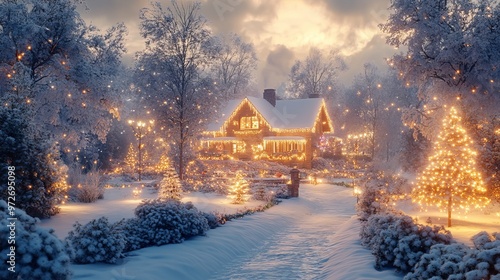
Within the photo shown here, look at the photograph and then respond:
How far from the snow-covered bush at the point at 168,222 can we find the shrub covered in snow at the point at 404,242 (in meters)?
5.36

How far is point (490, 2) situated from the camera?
858 inches

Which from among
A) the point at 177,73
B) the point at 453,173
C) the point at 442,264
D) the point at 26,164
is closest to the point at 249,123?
the point at 177,73

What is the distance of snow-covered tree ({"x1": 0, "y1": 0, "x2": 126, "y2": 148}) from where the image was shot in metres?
18.8

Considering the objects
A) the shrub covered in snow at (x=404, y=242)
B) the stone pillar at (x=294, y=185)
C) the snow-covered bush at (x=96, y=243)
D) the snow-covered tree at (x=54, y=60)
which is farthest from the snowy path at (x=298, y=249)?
the snow-covered tree at (x=54, y=60)

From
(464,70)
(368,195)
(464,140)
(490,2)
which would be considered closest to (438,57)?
(464,70)

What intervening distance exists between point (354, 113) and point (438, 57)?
50.6 metres

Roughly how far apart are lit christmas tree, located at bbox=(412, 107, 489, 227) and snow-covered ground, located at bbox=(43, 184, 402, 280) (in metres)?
3.12

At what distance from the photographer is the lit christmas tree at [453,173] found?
559 inches

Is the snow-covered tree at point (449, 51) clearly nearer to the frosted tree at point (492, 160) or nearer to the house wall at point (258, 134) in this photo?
the frosted tree at point (492, 160)

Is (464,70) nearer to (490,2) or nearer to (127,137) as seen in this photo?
(490,2)

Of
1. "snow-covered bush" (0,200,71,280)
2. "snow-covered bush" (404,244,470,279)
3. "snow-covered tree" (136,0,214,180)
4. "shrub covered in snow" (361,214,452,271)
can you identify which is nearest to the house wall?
"snow-covered tree" (136,0,214,180)

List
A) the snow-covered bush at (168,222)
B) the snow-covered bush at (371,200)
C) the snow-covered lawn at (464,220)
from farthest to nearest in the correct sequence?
the snow-covered bush at (371,200), the snow-covered lawn at (464,220), the snow-covered bush at (168,222)

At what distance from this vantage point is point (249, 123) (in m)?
47.4

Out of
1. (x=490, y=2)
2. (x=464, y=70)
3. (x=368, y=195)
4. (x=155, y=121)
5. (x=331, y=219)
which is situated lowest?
(x=331, y=219)
